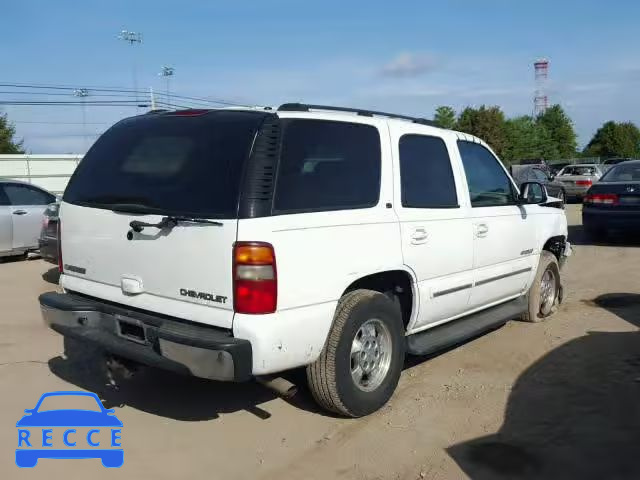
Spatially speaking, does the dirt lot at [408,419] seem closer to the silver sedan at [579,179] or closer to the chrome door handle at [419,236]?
the chrome door handle at [419,236]

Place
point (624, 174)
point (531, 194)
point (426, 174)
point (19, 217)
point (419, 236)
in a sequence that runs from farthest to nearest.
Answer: point (624, 174), point (19, 217), point (531, 194), point (426, 174), point (419, 236)

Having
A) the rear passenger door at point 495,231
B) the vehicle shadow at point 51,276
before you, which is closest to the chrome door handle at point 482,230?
the rear passenger door at point 495,231

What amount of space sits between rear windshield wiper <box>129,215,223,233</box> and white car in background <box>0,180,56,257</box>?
7622mm

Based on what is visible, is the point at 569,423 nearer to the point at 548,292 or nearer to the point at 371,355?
the point at 371,355

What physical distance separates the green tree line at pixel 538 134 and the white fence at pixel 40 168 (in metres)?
34.8

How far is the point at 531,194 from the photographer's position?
6.09m

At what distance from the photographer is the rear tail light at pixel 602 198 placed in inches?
454

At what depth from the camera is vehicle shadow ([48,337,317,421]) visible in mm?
4336

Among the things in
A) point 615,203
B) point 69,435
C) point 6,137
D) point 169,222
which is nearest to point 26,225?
point 69,435

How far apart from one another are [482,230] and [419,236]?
39.1 inches

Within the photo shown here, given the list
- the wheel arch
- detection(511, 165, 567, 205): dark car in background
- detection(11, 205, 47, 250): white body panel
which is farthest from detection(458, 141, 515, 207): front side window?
detection(511, 165, 567, 205): dark car in background

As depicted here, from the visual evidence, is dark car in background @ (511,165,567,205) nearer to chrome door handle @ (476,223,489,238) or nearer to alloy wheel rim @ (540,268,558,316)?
alloy wheel rim @ (540,268,558,316)

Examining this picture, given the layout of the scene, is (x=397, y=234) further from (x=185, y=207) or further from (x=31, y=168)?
(x=31, y=168)

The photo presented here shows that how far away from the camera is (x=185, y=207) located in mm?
3588
